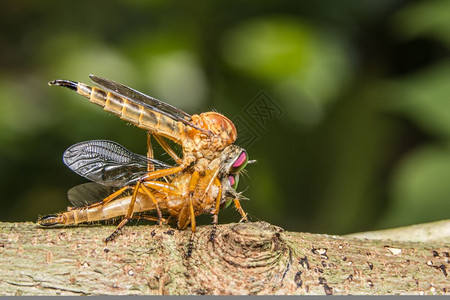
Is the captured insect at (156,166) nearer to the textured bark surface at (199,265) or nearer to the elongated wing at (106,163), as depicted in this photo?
the elongated wing at (106,163)

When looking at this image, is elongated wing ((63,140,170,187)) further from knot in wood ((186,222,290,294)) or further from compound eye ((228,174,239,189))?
knot in wood ((186,222,290,294))

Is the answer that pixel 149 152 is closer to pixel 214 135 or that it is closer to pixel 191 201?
pixel 214 135

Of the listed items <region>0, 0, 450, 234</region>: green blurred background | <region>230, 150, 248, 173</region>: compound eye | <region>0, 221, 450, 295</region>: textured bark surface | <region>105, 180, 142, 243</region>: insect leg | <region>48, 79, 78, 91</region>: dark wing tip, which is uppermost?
<region>0, 0, 450, 234</region>: green blurred background

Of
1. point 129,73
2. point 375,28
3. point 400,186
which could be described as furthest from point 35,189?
point 375,28

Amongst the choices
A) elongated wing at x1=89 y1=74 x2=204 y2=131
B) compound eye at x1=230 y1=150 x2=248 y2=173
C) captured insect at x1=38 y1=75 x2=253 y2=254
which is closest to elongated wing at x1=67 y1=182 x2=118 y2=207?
captured insect at x1=38 y1=75 x2=253 y2=254

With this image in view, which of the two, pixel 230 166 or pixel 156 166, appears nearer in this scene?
pixel 230 166

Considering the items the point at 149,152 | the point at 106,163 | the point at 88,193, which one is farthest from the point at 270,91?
the point at 88,193
